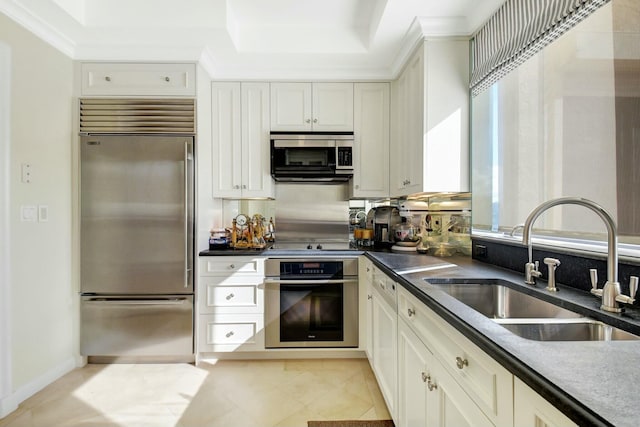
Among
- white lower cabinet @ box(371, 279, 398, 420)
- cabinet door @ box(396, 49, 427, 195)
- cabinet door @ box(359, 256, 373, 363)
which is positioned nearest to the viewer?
white lower cabinet @ box(371, 279, 398, 420)

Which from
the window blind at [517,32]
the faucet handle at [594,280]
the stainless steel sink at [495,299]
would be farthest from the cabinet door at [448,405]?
the window blind at [517,32]

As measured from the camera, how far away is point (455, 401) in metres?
1.04

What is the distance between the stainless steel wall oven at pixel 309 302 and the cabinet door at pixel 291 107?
1.20 metres

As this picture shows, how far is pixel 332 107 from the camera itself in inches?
114

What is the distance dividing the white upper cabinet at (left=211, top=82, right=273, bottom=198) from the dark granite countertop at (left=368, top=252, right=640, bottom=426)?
2020 mm

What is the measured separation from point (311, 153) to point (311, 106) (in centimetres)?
42

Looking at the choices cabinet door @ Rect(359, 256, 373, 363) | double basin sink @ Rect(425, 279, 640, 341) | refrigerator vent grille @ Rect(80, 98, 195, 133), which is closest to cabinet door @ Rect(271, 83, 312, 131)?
refrigerator vent grille @ Rect(80, 98, 195, 133)

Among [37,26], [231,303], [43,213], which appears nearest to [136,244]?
[43,213]

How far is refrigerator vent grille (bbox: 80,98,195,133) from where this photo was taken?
8.20 feet

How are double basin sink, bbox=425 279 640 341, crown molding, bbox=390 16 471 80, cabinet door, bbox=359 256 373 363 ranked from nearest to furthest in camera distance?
1. double basin sink, bbox=425 279 640 341
2. crown molding, bbox=390 16 471 80
3. cabinet door, bbox=359 256 373 363

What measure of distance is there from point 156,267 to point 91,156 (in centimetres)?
98

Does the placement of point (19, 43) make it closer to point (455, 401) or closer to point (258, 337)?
point (258, 337)

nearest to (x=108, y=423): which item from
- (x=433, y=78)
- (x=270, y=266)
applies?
(x=270, y=266)

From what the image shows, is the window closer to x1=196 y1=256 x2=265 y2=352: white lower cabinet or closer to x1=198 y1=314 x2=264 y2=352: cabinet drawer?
x1=196 y1=256 x2=265 y2=352: white lower cabinet
